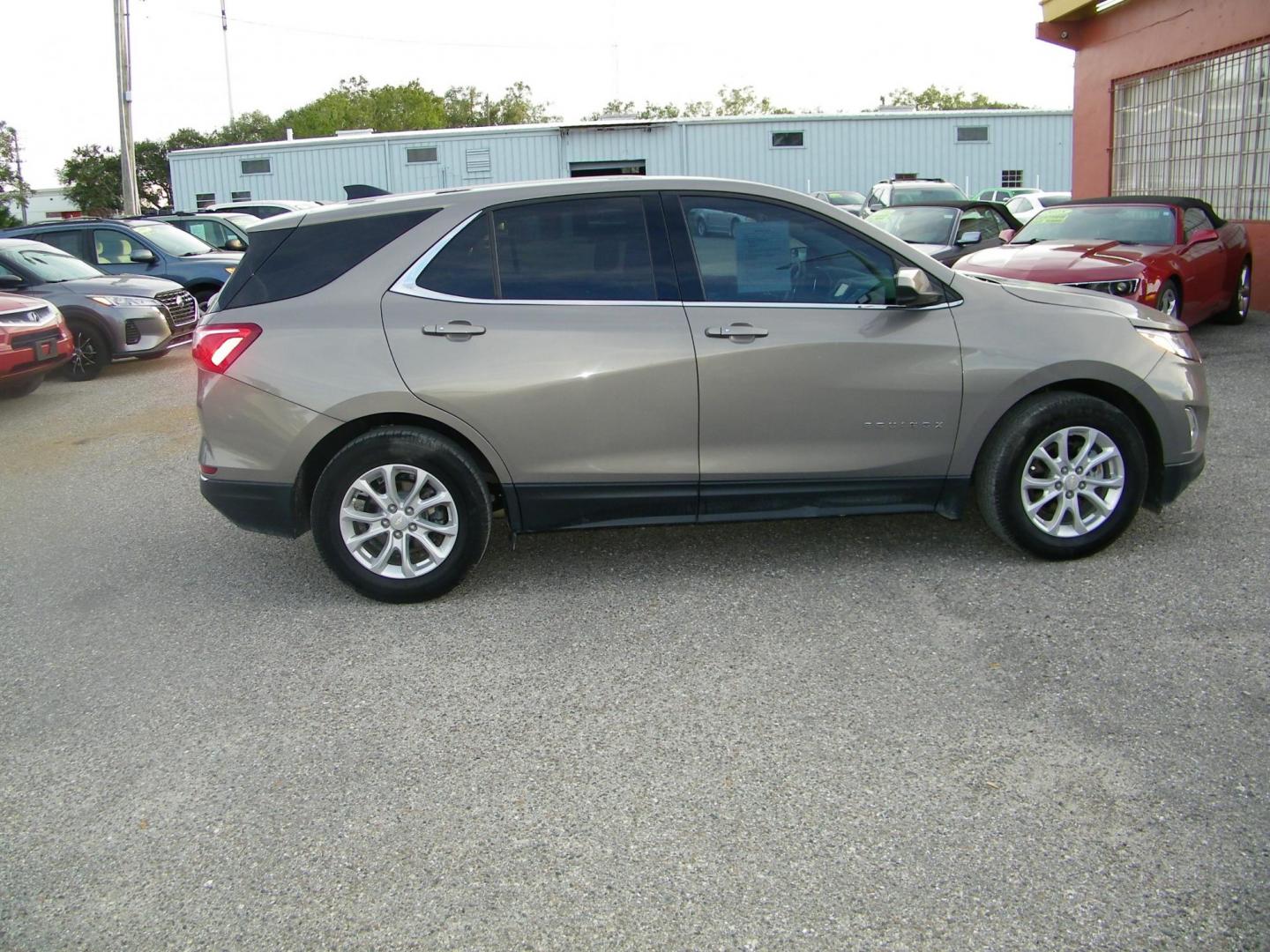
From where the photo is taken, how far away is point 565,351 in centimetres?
488

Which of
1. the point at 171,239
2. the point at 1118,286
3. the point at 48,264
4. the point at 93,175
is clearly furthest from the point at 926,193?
the point at 93,175

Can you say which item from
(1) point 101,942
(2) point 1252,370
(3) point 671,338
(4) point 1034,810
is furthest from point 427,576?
(2) point 1252,370

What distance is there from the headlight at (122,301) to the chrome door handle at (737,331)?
989 centimetres

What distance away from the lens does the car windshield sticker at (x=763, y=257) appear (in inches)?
199

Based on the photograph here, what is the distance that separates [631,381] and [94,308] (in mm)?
9731

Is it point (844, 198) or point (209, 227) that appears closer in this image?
point (209, 227)

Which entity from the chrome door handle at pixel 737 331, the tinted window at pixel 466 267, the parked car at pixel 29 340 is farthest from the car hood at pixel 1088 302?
the parked car at pixel 29 340

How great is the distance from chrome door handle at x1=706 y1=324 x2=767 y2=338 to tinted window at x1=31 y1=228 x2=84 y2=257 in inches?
505

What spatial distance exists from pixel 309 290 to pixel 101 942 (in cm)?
291

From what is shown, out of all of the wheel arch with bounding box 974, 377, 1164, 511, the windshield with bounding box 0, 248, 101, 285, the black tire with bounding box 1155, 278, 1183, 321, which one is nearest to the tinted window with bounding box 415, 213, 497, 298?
the wheel arch with bounding box 974, 377, 1164, 511

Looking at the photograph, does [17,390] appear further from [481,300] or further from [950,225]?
[950,225]

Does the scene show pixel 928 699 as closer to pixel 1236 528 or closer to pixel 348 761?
pixel 348 761

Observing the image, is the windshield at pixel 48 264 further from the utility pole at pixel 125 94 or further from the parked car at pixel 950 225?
the utility pole at pixel 125 94

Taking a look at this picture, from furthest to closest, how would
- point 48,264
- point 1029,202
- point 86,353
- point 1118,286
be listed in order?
point 1029,202 < point 48,264 < point 86,353 < point 1118,286
